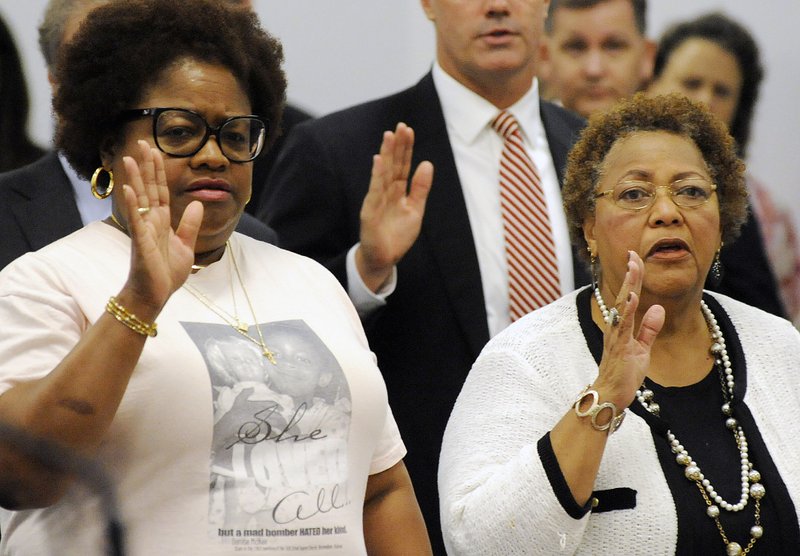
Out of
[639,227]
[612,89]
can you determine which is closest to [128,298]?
[639,227]

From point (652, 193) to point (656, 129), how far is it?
179 millimetres

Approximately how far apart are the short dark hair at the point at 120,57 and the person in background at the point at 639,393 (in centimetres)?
85

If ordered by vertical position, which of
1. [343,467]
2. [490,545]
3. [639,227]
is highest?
[639,227]

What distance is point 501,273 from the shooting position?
12.9ft

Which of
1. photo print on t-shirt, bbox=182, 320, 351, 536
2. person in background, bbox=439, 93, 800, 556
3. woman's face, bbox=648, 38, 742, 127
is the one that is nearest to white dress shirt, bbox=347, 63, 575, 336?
person in background, bbox=439, 93, 800, 556

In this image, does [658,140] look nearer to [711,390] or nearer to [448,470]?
[711,390]

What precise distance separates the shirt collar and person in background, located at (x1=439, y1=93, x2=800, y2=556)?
657 millimetres

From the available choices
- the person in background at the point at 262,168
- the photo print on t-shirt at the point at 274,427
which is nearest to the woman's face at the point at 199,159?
the photo print on t-shirt at the point at 274,427

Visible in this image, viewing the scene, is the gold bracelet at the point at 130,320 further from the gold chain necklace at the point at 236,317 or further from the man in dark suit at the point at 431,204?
the man in dark suit at the point at 431,204

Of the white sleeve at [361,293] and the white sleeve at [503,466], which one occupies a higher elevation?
the white sleeve at [361,293]

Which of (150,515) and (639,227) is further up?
(639,227)

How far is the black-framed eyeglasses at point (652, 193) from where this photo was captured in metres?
3.33

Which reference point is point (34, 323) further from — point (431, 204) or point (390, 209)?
point (431, 204)

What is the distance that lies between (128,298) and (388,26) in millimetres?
3744
